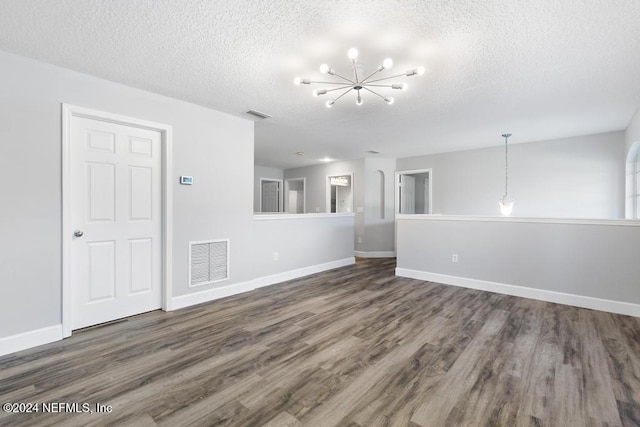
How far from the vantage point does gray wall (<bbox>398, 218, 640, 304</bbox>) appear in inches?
131

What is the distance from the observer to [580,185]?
4.88 m

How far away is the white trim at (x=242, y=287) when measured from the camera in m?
3.42

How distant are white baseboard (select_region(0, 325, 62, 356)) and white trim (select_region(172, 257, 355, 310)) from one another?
1023 millimetres

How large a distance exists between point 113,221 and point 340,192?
282 inches

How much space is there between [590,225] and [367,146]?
370 cm

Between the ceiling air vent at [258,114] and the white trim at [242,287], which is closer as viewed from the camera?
the white trim at [242,287]

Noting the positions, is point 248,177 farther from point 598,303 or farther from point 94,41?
point 598,303

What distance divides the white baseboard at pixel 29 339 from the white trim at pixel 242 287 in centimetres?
102

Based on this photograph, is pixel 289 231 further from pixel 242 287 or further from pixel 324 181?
pixel 324 181

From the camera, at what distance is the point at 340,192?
9469 millimetres

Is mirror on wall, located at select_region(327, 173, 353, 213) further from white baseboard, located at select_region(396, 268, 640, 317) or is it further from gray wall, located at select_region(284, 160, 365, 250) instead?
white baseboard, located at select_region(396, 268, 640, 317)

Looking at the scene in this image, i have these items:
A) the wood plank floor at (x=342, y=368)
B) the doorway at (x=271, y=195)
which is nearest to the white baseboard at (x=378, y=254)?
the doorway at (x=271, y=195)

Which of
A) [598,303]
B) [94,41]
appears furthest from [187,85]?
[598,303]

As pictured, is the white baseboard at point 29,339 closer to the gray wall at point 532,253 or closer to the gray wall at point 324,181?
the gray wall at point 532,253
